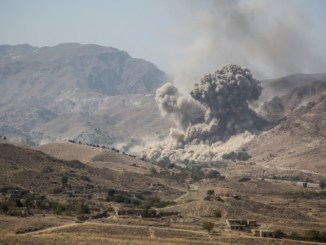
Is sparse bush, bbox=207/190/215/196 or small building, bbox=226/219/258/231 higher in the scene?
sparse bush, bbox=207/190/215/196

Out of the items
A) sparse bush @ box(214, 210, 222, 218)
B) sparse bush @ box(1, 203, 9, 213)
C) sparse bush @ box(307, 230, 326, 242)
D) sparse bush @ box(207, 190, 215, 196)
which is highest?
sparse bush @ box(207, 190, 215, 196)

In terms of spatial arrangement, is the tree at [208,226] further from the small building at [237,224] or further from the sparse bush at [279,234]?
the sparse bush at [279,234]

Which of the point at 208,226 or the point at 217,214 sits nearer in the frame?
the point at 208,226

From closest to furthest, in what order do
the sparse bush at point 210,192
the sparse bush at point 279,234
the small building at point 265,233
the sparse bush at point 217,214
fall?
the small building at point 265,233
the sparse bush at point 279,234
the sparse bush at point 217,214
the sparse bush at point 210,192

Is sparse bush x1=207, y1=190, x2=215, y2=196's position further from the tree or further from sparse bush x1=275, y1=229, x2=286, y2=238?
the tree

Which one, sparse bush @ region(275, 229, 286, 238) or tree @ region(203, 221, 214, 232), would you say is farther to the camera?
sparse bush @ region(275, 229, 286, 238)

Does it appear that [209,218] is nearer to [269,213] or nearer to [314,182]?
[269,213]

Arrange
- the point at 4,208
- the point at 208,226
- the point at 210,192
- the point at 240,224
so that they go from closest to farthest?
1. the point at 208,226
2. the point at 240,224
3. the point at 4,208
4. the point at 210,192

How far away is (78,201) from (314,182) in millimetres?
92438

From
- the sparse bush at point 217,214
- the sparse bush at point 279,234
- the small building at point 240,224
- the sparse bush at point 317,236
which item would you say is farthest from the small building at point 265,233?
the sparse bush at point 217,214

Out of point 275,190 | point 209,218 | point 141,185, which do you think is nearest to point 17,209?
point 209,218

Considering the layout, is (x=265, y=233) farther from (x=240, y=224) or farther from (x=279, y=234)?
(x=240, y=224)

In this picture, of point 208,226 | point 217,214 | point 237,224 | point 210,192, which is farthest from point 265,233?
point 210,192

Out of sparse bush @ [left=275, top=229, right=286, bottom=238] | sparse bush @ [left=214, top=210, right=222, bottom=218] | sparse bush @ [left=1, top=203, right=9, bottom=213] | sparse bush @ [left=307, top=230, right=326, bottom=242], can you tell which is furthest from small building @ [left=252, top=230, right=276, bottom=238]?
sparse bush @ [left=1, top=203, right=9, bottom=213]
